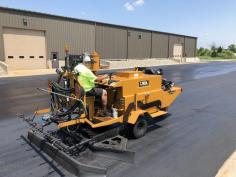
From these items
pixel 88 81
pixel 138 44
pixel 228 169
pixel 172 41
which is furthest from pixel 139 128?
pixel 172 41

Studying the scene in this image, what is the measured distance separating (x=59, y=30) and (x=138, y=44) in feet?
53.3

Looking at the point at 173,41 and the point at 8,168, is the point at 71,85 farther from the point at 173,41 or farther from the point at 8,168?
the point at 173,41

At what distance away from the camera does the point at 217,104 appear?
9492 millimetres

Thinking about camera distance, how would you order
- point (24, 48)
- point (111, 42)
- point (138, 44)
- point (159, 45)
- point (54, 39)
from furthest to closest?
point (159, 45), point (138, 44), point (111, 42), point (54, 39), point (24, 48)

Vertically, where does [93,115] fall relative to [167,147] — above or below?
above

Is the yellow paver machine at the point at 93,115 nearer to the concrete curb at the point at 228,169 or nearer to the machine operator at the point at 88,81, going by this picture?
the machine operator at the point at 88,81

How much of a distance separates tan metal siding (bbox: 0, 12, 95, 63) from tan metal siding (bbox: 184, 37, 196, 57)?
3057 cm

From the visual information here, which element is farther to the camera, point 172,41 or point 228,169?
point 172,41

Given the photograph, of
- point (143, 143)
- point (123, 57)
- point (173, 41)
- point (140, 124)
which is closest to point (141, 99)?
point (140, 124)

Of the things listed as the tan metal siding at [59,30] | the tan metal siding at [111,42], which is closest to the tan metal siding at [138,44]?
the tan metal siding at [111,42]

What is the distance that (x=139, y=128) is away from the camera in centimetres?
575

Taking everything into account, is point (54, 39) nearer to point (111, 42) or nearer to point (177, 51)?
point (111, 42)

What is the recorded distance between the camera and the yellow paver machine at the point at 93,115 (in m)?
4.63

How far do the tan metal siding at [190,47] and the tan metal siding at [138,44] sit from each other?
16396 millimetres
